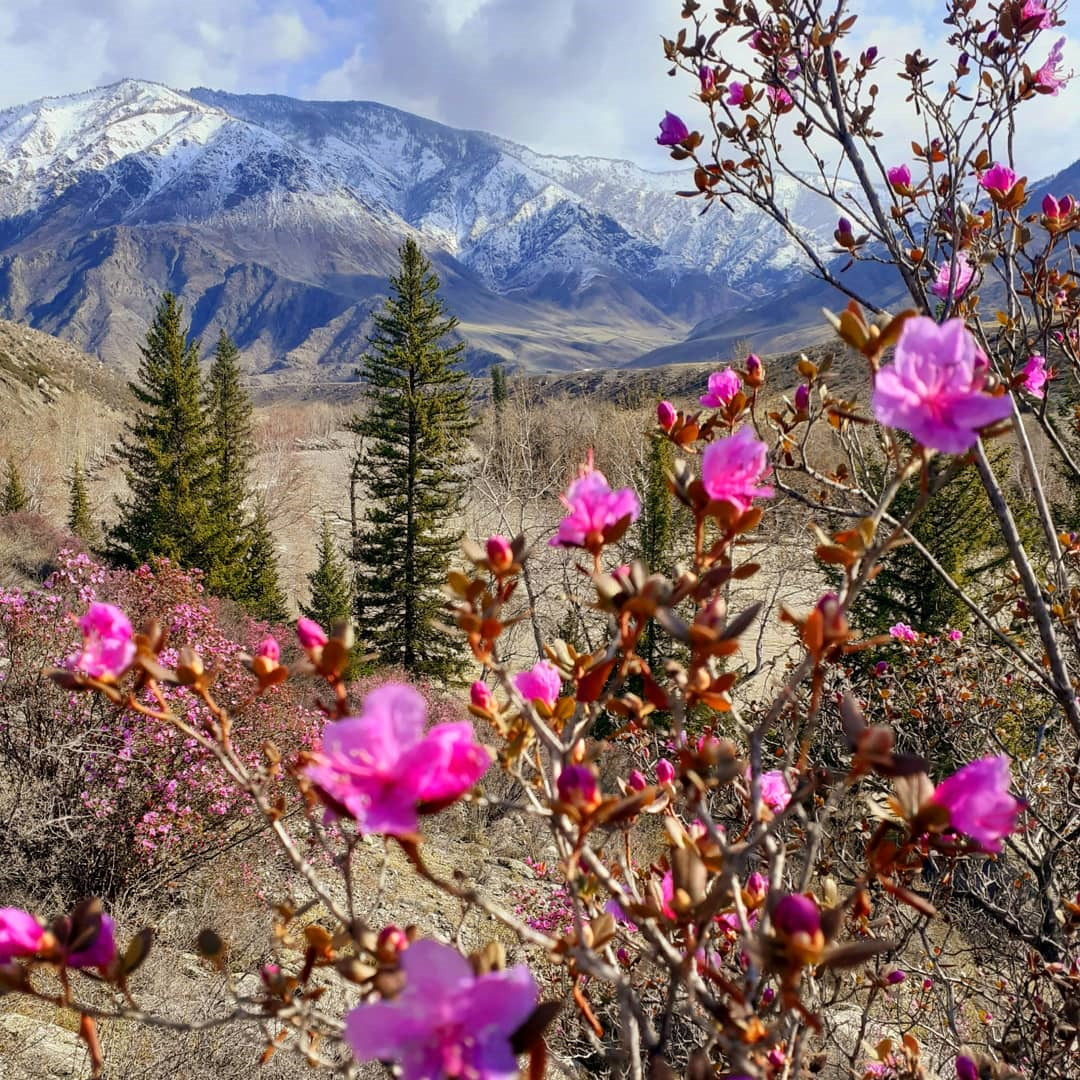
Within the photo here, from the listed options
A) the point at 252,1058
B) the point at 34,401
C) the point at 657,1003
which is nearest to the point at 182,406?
the point at 252,1058

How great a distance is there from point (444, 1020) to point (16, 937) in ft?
1.73

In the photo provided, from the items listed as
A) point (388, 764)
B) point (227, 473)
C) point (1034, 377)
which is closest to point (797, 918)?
point (388, 764)

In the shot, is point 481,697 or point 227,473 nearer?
point 481,697

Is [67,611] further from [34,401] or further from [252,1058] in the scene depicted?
[34,401]

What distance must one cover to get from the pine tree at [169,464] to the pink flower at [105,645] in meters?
16.2

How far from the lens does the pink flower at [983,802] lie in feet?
2.54

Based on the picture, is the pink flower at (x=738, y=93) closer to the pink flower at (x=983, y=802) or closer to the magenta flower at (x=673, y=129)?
the magenta flower at (x=673, y=129)

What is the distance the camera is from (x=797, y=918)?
0.71 metres

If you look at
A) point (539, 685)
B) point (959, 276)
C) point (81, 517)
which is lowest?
point (81, 517)

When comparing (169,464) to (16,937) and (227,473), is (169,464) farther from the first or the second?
(16,937)

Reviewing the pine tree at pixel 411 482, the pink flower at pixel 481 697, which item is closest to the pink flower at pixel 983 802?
the pink flower at pixel 481 697

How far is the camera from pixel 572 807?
84cm

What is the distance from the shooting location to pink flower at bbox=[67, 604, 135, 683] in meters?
0.93

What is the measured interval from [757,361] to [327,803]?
1.45m
